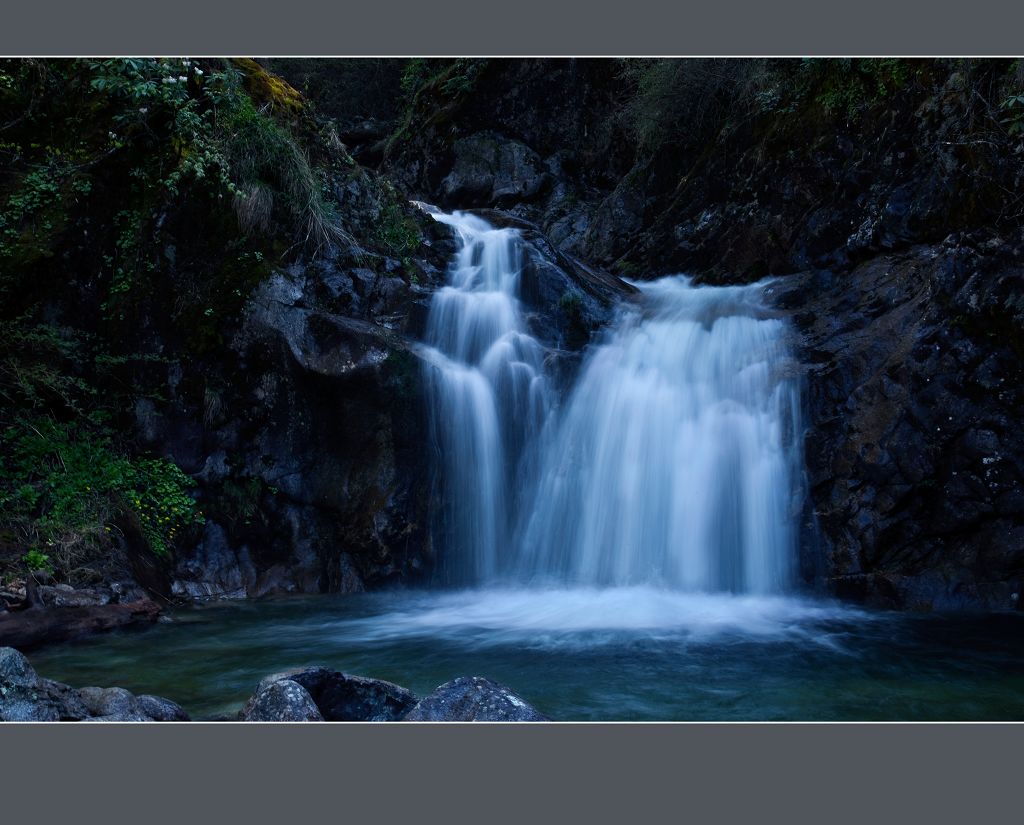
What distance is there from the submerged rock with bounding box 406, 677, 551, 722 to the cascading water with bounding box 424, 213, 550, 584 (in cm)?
477

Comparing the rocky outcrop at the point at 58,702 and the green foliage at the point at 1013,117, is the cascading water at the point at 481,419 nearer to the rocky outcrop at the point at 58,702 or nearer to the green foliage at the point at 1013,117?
the rocky outcrop at the point at 58,702

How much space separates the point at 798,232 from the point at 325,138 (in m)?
6.87

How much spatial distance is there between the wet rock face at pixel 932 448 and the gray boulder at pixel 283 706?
18.6 ft

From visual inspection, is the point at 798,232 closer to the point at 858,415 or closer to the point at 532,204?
the point at 858,415

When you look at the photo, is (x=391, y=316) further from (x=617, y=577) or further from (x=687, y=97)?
(x=687, y=97)

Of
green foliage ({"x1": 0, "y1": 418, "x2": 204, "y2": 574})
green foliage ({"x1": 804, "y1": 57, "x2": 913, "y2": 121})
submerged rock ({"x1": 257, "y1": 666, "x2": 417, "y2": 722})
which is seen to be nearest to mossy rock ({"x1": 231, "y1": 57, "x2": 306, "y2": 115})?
green foliage ({"x1": 0, "y1": 418, "x2": 204, "y2": 574})

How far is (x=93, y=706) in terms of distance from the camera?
13.4 feet

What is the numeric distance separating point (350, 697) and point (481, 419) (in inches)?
206

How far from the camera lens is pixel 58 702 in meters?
3.91

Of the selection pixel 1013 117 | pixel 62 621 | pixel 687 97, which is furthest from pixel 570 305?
pixel 62 621

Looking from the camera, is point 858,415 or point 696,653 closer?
point 696,653

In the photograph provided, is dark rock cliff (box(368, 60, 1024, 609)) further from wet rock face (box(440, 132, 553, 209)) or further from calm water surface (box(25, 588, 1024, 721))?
wet rock face (box(440, 132, 553, 209))

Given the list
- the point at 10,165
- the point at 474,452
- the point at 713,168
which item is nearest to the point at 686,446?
the point at 474,452

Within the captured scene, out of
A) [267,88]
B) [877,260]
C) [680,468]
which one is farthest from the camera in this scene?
[267,88]
